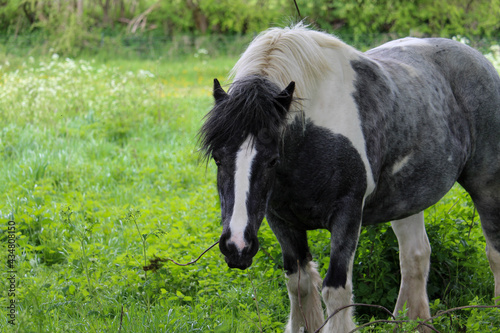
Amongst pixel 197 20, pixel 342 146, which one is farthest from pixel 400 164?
A: pixel 197 20

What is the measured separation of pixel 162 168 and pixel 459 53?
4414 mm

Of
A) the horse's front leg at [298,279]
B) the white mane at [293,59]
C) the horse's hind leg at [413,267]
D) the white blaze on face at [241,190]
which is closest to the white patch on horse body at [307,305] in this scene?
the horse's front leg at [298,279]

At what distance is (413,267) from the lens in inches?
152

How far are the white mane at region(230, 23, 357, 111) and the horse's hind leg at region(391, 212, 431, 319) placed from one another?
151 centimetres

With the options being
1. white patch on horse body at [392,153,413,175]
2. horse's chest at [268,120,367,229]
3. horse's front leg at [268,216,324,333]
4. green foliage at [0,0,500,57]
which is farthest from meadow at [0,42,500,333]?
green foliage at [0,0,500,57]

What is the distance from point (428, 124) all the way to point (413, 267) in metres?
1.13

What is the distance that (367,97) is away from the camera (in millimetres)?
2996

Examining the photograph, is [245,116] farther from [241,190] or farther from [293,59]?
[293,59]

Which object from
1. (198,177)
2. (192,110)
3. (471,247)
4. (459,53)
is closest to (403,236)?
(471,247)

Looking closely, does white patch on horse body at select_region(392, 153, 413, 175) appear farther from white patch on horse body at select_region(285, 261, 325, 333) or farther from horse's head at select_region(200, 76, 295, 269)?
horse's head at select_region(200, 76, 295, 269)

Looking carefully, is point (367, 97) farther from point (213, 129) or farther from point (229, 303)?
point (229, 303)

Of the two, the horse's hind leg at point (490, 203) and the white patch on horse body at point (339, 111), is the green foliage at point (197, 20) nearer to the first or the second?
the horse's hind leg at point (490, 203)

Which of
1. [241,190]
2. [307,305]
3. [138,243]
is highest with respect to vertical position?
[241,190]

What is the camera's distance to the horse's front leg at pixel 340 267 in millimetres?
2820
